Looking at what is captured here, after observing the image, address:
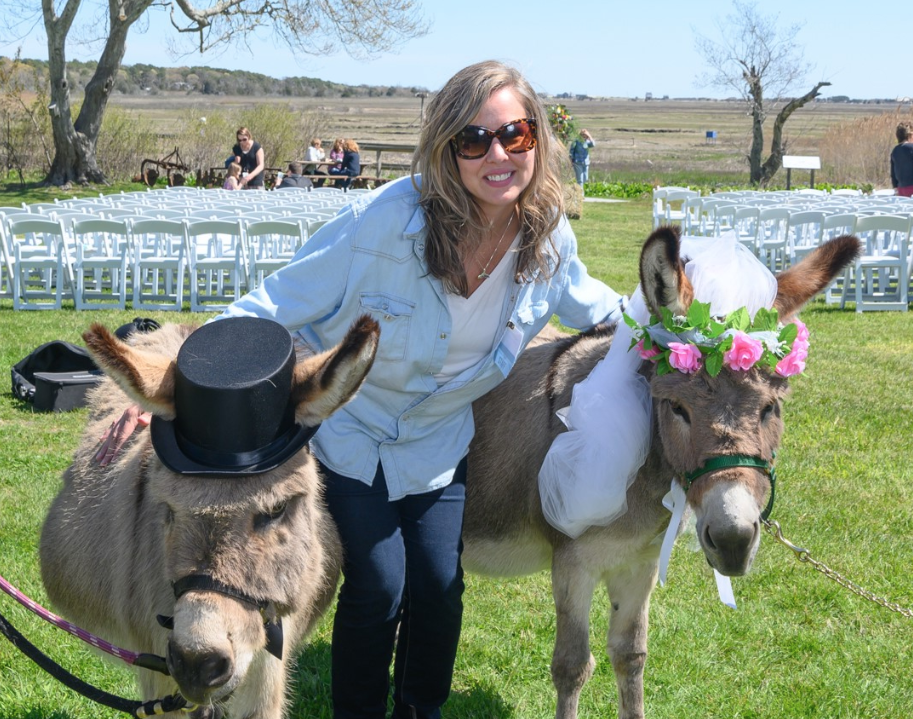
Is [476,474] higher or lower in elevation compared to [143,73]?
lower

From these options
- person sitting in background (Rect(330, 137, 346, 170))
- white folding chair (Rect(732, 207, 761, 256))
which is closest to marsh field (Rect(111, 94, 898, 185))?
person sitting in background (Rect(330, 137, 346, 170))

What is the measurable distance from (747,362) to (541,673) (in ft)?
6.95

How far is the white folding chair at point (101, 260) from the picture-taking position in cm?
1138

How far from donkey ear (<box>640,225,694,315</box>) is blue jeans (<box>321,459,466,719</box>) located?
94 centimetres

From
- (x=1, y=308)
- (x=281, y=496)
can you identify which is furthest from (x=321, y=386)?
(x=1, y=308)

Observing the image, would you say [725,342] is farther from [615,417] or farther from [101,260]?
[101,260]

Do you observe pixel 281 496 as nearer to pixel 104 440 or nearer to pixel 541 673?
Answer: pixel 104 440

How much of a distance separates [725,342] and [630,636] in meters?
1.41

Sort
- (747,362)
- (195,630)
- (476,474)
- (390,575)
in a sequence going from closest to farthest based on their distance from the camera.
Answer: (195,630) → (747,362) → (390,575) → (476,474)

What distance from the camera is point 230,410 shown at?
2.36 m

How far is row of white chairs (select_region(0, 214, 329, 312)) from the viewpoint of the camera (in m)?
11.6

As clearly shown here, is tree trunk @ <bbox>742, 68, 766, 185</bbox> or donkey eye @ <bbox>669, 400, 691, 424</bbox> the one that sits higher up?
tree trunk @ <bbox>742, 68, 766, 185</bbox>

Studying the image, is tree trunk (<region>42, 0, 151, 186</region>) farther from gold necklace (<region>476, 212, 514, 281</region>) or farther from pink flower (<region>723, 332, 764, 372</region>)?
pink flower (<region>723, 332, 764, 372</region>)

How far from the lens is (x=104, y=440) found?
318cm
